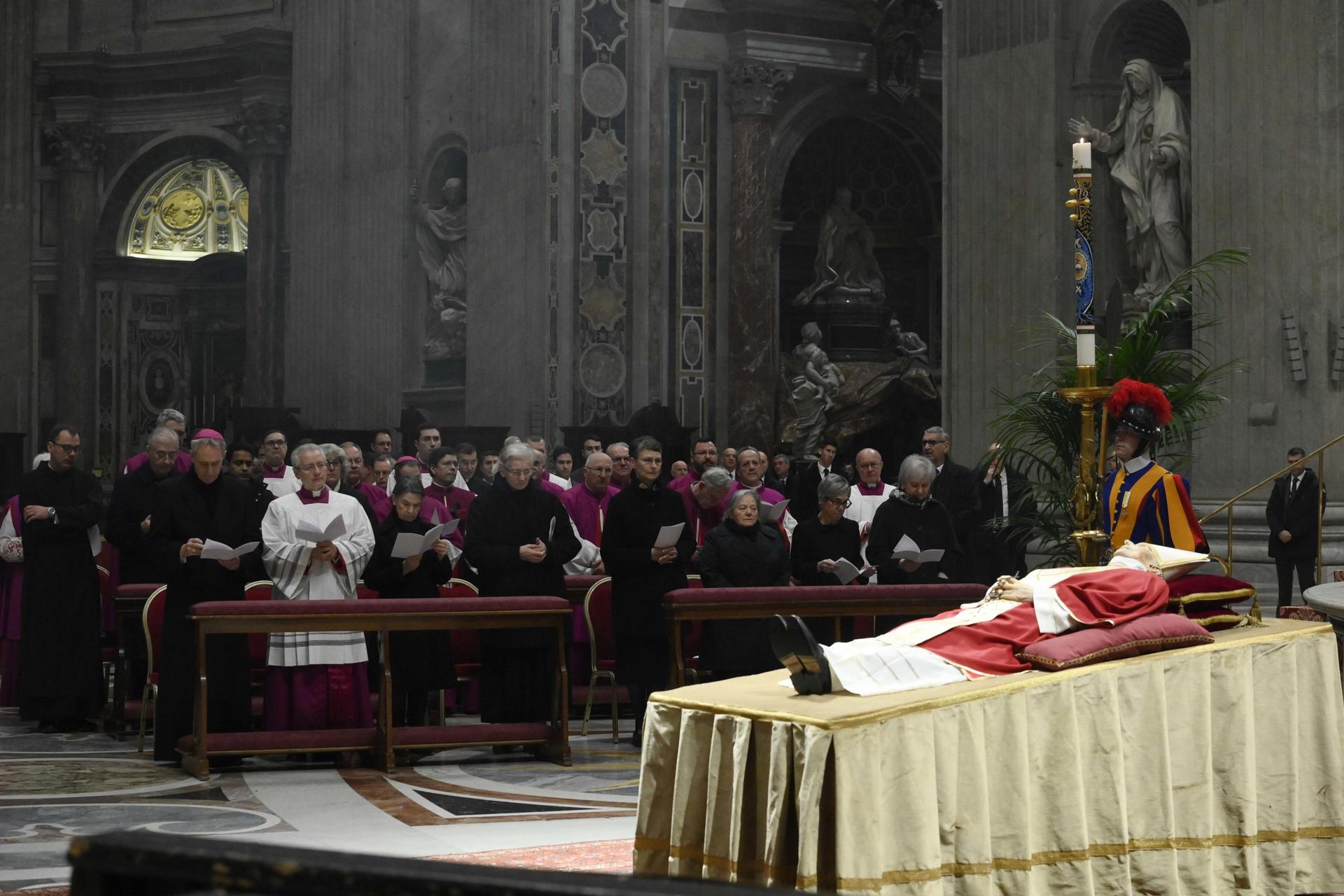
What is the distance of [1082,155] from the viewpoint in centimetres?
601

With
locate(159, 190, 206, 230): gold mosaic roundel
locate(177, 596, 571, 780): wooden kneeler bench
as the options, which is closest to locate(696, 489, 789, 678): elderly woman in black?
locate(177, 596, 571, 780): wooden kneeler bench

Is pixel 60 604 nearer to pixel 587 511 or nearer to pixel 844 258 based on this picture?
pixel 587 511

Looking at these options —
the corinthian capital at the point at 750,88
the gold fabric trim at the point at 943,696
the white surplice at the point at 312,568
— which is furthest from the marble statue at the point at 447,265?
the gold fabric trim at the point at 943,696

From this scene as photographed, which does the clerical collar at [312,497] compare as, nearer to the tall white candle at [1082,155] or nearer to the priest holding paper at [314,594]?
the priest holding paper at [314,594]

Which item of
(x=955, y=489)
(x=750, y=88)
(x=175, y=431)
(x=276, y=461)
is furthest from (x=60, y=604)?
(x=750, y=88)

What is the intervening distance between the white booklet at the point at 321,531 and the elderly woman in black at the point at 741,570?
6.48 feet

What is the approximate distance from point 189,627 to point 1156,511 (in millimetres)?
4838

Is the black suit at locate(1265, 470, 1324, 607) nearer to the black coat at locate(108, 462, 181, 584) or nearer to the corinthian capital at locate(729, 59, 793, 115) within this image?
the black coat at locate(108, 462, 181, 584)

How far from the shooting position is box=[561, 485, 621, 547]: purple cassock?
455 inches

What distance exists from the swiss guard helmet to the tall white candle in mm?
806

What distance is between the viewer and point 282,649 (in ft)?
28.6

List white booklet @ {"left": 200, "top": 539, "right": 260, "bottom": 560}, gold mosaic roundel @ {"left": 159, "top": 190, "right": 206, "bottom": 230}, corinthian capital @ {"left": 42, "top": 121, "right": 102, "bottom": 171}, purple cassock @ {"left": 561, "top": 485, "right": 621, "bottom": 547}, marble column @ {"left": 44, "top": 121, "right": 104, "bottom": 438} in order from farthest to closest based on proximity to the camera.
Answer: gold mosaic roundel @ {"left": 159, "top": 190, "right": 206, "bottom": 230}
corinthian capital @ {"left": 42, "top": 121, "right": 102, "bottom": 171}
marble column @ {"left": 44, "top": 121, "right": 104, "bottom": 438}
purple cassock @ {"left": 561, "top": 485, "right": 621, "bottom": 547}
white booklet @ {"left": 200, "top": 539, "right": 260, "bottom": 560}

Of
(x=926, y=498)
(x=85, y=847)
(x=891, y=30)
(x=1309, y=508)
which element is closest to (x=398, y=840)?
(x=926, y=498)

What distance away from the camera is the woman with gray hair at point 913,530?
9.59 meters
